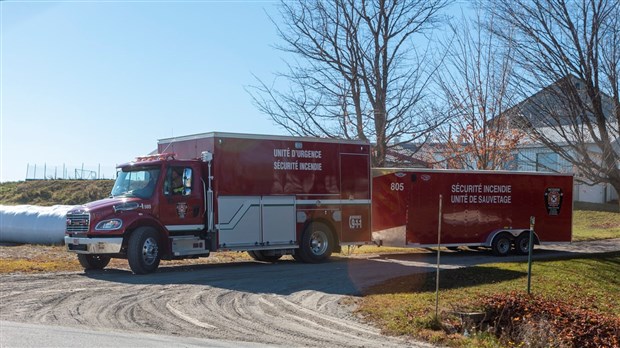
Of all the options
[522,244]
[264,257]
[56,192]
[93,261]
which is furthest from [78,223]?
[56,192]

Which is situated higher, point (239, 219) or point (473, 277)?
point (239, 219)

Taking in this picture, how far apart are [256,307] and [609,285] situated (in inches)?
395

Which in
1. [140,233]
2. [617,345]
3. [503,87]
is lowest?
[617,345]

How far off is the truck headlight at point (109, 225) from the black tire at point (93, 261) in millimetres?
1321

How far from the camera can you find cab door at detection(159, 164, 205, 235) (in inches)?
661

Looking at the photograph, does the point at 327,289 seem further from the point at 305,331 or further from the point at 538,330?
the point at 538,330

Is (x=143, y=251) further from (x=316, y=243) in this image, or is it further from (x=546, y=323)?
(x=546, y=323)

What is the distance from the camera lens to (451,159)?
26953mm

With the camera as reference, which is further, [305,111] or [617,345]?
[305,111]

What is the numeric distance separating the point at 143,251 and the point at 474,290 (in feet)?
24.5

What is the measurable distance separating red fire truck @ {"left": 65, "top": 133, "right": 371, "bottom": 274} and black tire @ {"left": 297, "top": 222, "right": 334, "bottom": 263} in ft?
0.09

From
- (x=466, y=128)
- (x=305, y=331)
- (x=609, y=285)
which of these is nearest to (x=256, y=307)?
(x=305, y=331)

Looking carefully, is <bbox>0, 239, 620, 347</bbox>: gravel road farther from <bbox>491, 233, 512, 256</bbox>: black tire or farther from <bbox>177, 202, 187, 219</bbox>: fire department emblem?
<bbox>491, 233, 512, 256</bbox>: black tire

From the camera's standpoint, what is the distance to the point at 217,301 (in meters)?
12.5
